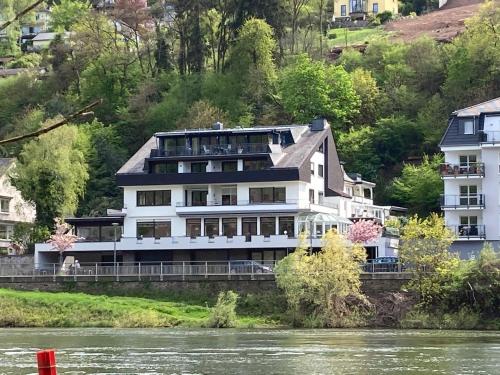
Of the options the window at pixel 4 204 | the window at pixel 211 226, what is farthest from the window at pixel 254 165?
the window at pixel 4 204

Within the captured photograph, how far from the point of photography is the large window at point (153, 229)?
302 feet

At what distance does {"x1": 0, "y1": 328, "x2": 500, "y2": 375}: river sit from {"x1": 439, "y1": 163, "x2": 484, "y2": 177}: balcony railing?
926 inches

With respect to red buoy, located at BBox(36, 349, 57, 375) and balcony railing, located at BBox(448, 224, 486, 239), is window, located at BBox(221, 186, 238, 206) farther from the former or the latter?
red buoy, located at BBox(36, 349, 57, 375)

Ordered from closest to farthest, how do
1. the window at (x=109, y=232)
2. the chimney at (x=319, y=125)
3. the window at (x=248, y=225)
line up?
the window at (x=248, y=225) → the window at (x=109, y=232) → the chimney at (x=319, y=125)

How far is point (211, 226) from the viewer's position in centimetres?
9169

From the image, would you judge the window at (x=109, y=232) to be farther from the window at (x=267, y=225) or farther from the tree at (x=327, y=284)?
the tree at (x=327, y=284)

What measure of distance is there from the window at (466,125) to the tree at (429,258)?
663 inches

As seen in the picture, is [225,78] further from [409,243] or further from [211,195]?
[409,243]

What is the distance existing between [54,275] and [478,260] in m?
29.7

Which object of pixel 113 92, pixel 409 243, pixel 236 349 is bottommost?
pixel 236 349

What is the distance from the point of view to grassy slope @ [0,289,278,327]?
71.8 metres

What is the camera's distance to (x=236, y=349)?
161ft

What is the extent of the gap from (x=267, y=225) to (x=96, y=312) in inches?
815

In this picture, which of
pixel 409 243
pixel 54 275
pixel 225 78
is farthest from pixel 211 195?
pixel 225 78
